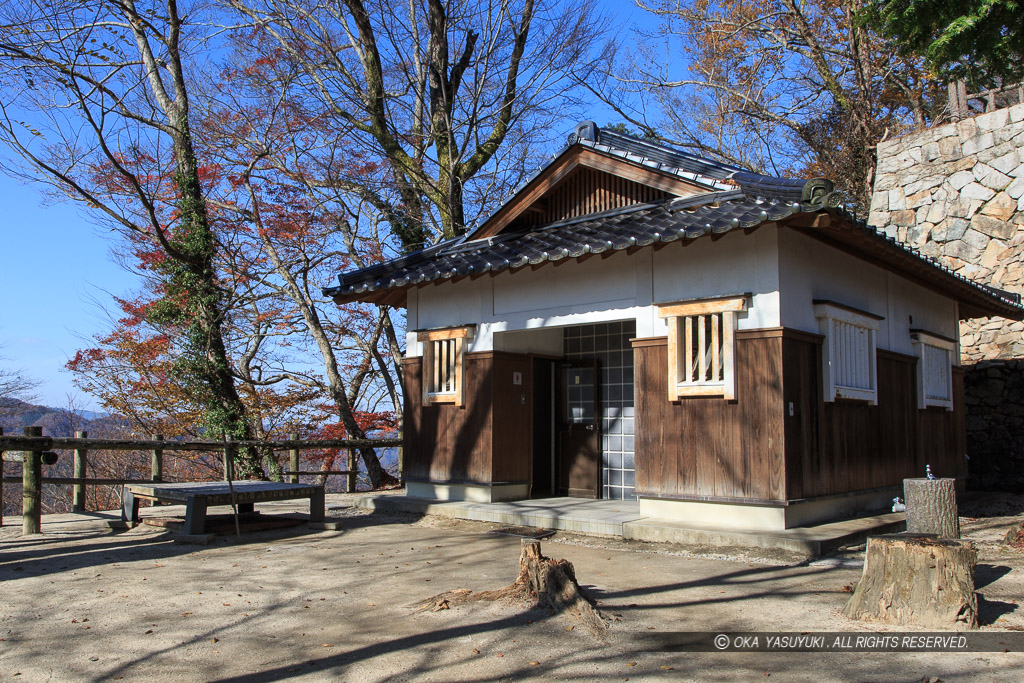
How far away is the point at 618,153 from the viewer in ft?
32.4

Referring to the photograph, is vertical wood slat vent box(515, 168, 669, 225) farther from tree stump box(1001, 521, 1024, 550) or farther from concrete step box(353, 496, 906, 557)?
tree stump box(1001, 521, 1024, 550)

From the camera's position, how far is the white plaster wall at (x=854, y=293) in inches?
320

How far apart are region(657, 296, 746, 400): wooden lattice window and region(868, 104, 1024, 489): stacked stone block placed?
929 centimetres

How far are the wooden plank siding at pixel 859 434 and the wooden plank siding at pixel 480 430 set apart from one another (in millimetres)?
3954

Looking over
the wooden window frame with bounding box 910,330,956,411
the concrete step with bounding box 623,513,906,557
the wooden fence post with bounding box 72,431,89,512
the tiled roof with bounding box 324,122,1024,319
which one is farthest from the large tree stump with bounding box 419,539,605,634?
the wooden window frame with bounding box 910,330,956,411

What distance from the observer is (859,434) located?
9.14 meters

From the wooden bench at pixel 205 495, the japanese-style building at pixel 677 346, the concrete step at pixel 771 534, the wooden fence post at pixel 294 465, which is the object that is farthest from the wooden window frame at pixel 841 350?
the wooden fence post at pixel 294 465

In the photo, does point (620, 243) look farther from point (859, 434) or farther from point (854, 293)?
point (859, 434)

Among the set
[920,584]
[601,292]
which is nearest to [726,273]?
[601,292]

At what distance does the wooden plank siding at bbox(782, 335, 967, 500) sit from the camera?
26.2ft

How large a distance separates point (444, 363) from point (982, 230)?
38.0 feet

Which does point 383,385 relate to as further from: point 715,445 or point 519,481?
point 715,445

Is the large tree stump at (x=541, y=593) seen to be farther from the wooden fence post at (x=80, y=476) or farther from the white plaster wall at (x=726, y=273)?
the wooden fence post at (x=80, y=476)

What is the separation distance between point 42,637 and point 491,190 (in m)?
12.7
